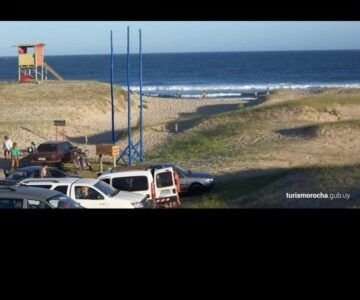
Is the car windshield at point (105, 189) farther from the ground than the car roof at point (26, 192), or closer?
closer

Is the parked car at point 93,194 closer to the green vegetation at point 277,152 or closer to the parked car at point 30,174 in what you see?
the green vegetation at point 277,152

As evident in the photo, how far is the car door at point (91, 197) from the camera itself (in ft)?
32.4

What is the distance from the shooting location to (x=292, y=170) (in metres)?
14.9

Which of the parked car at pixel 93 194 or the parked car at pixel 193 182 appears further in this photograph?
the parked car at pixel 193 182

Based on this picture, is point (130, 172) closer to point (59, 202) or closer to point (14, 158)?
point (59, 202)

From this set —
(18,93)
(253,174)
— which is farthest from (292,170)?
(18,93)

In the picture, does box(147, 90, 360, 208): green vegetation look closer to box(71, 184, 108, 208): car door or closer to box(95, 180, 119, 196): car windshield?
box(95, 180, 119, 196): car windshield

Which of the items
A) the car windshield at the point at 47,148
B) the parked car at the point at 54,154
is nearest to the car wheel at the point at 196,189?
the parked car at the point at 54,154

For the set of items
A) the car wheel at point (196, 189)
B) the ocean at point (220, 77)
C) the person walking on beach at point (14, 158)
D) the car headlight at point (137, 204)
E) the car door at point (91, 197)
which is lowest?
the car wheel at point (196, 189)
